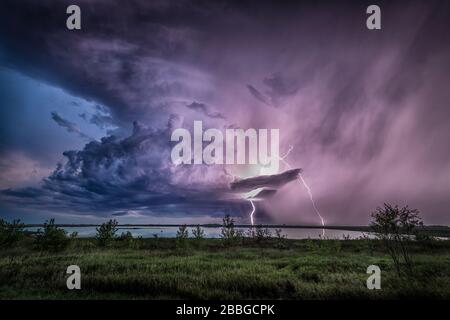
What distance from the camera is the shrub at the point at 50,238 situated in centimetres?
2631

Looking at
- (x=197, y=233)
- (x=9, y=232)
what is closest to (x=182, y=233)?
(x=197, y=233)

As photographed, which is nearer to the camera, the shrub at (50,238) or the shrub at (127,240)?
the shrub at (50,238)

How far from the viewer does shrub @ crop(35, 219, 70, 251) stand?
2631 centimetres

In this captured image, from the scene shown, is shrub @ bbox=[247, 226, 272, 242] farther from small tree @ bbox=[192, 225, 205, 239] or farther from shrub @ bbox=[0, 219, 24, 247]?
shrub @ bbox=[0, 219, 24, 247]

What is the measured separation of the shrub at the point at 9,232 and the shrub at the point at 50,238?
191 centimetres

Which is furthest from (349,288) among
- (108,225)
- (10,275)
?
(108,225)

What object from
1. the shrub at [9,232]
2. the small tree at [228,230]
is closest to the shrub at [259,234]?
the small tree at [228,230]

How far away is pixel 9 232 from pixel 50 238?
3876mm

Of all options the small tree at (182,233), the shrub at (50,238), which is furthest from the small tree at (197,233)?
the shrub at (50,238)

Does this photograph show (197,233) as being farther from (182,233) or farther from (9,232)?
(9,232)

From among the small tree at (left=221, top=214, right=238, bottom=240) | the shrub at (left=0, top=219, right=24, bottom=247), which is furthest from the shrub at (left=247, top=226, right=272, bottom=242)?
the shrub at (left=0, top=219, right=24, bottom=247)

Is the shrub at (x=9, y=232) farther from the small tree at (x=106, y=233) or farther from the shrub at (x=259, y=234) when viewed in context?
the shrub at (x=259, y=234)

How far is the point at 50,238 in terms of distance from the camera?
26375 mm
